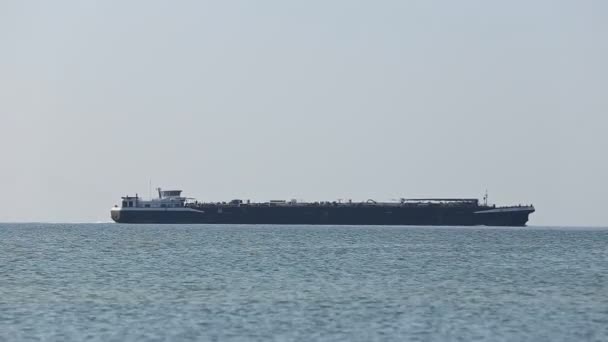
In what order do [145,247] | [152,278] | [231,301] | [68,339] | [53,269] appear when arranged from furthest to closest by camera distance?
[145,247] < [53,269] < [152,278] < [231,301] < [68,339]

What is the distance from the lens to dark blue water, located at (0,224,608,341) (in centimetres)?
4625

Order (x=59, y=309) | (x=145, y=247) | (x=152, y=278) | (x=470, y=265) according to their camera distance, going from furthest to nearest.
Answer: (x=145, y=247) < (x=470, y=265) < (x=152, y=278) < (x=59, y=309)

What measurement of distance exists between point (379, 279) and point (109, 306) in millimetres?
21586

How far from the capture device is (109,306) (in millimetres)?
53875

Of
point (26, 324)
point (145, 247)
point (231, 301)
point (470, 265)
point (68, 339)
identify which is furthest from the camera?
point (145, 247)

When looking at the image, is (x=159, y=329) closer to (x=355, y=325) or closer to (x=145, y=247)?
(x=355, y=325)

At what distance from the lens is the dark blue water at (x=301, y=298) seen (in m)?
46.2

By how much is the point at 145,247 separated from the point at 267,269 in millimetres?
38743

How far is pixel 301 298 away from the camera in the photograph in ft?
191

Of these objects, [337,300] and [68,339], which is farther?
[337,300]

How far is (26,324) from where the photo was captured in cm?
4747

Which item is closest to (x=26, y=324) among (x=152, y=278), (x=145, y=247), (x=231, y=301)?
(x=231, y=301)

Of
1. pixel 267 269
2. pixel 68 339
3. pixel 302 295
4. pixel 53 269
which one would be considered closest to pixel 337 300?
pixel 302 295

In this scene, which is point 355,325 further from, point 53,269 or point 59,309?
point 53,269
